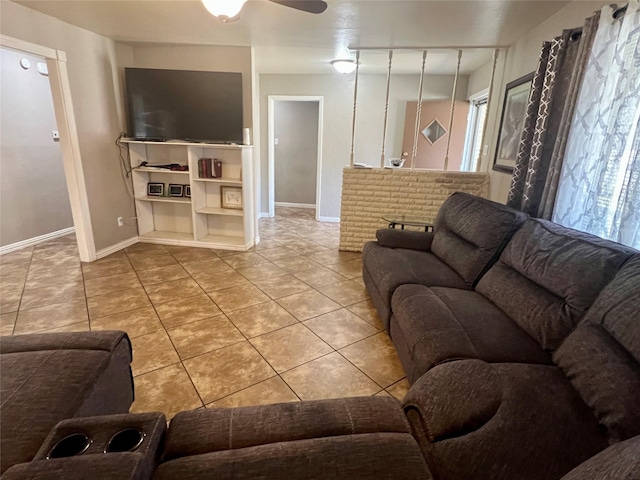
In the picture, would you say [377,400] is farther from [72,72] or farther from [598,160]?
[72,72]

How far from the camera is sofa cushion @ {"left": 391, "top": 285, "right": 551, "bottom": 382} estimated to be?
1.41 meters

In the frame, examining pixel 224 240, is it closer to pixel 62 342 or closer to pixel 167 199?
pixel 167 199

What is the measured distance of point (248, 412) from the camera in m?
1.08

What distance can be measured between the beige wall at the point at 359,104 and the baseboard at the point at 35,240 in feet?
10.1

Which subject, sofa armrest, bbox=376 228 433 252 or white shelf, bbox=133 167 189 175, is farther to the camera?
white shelf, bbox=133 167 189 175

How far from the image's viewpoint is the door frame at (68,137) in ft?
9.37

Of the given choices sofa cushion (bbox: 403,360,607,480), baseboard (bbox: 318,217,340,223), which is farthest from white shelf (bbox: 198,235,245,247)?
sofa cushion (bbox: 403,360,607,480)

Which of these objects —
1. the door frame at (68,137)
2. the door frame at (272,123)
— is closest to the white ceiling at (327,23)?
the door frame at (68,137)

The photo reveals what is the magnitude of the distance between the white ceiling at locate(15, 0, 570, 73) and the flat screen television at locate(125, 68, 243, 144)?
0.36 m

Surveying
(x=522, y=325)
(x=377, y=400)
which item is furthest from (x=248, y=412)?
(x=522, y=325)

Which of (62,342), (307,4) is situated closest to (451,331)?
(62,342)

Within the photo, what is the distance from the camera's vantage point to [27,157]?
3.94 metres

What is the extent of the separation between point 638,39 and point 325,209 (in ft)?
14.2

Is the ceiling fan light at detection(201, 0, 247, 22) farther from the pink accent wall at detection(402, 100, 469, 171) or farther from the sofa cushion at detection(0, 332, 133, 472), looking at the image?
the pink accent wall at detection(402, 100, 469, 171)
